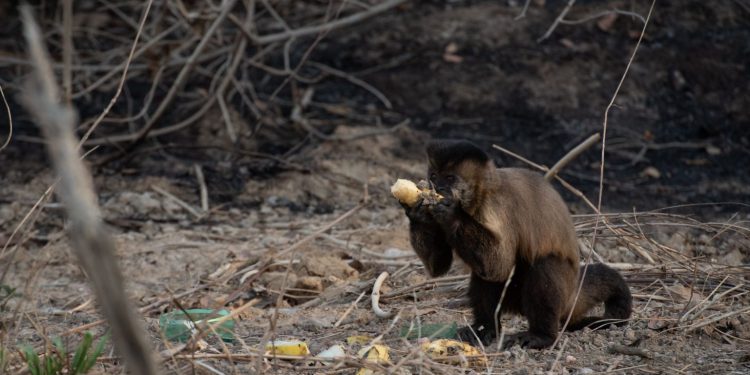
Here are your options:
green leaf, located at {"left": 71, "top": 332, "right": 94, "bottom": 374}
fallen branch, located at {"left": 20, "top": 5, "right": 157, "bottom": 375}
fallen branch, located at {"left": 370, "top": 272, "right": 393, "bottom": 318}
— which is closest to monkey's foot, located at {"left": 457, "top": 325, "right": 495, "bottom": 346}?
fallen branch, located at {"left": 370, "top": 272, "right": 393, "bottom": 318}

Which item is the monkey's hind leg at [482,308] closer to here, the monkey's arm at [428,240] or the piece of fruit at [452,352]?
the monkey's arm at [428,240]

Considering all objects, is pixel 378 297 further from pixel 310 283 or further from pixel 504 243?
pixel 504 243

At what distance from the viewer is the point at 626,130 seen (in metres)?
9.22

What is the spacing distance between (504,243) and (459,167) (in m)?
0.40

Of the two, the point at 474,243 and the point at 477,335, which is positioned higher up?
the point at 474,243

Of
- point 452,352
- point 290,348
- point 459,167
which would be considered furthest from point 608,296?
point 290,348

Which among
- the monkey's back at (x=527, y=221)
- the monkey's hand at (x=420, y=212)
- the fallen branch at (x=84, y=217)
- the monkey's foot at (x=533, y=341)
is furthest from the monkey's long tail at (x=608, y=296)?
the fallen branch at (x=84, y=217)

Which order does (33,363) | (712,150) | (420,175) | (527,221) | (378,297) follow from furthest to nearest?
(712,150), (420,175), (378,297), (527,221), (33,363)

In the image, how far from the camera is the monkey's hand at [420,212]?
4.29m

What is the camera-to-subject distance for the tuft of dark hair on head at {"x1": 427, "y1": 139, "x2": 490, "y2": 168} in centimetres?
431

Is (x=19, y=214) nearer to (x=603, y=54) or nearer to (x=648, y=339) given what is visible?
(x=648, y=339)

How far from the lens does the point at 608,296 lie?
4664 mm

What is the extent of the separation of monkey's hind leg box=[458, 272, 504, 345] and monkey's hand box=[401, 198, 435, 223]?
1.44 feet

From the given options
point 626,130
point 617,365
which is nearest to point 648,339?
point 617,365
